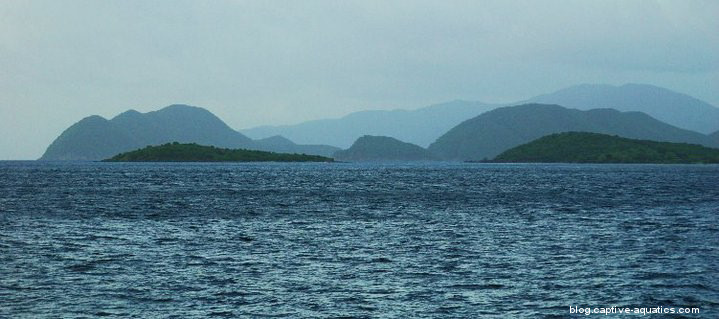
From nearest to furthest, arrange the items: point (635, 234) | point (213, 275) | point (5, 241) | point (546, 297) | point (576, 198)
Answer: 1. point (546, 297)
2. point (213, 275)
3. point (5, 241)
4. point (635, 234)
5. point (576, 198)

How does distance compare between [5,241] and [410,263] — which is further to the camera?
[5,241]

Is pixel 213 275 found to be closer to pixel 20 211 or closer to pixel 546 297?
pixel 546 297

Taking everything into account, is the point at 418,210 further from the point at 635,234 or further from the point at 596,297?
the point at 596,297

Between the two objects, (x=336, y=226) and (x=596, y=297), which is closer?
(x=596, y=297)

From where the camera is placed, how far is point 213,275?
43.5 m

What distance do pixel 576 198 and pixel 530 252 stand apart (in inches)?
2645

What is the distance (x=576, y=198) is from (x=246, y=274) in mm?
83192

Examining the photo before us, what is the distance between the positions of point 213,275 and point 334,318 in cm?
1258

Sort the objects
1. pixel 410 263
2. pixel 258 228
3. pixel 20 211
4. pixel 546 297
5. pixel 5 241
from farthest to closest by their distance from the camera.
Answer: pixel 20 211 < pixel 258 228 < pixel 5 241 < pixel 410 263 < pixel 546 297

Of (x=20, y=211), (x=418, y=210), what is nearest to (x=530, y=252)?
(x=418, y=210)

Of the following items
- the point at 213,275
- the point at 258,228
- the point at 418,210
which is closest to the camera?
the point at 213,275

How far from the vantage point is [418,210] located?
305 ft

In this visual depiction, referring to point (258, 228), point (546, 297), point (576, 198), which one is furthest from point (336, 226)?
point (576, 198)

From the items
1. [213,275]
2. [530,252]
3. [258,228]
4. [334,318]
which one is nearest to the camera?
[334,318]
